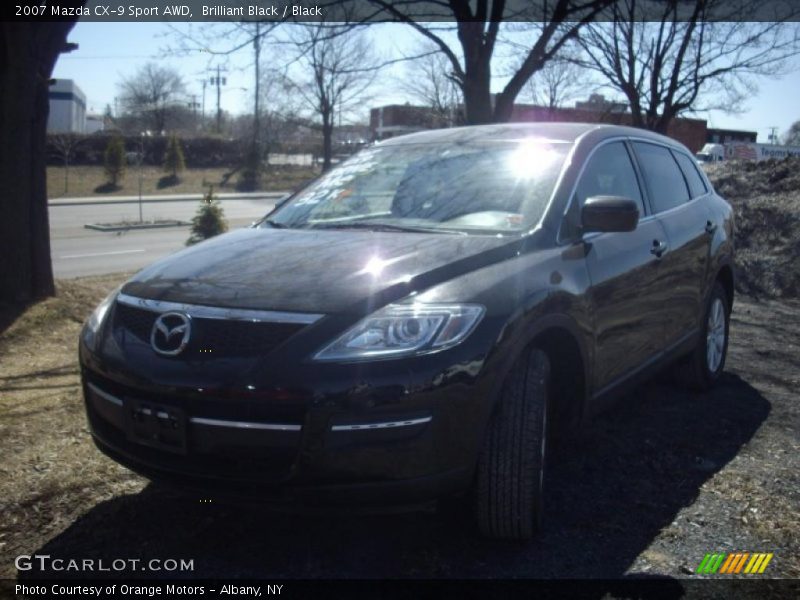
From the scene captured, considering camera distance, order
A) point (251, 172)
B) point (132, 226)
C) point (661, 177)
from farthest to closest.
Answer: point (251, 172) → point (132, 226) → point (661, 177)

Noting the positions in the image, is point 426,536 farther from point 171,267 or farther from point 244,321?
point 171,267

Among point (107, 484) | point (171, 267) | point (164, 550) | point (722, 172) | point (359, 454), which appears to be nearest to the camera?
point (359, 454)

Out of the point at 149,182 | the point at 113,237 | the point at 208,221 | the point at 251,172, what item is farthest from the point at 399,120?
the point at 208,221

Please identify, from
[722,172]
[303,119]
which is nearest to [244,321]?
[722,172]

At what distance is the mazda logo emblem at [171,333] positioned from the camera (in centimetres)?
284

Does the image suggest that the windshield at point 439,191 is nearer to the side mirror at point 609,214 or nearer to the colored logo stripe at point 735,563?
the side mirror at point 609,214

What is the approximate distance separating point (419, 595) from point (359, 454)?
0.57 meters

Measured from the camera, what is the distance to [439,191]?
13.0 feet

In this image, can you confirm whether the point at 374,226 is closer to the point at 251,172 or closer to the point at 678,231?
the point at 678,231

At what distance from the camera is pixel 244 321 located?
279 centimetres

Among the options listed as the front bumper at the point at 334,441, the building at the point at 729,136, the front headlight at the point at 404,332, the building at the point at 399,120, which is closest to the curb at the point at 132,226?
the building at the point at 399,120

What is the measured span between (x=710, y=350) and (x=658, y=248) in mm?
1448

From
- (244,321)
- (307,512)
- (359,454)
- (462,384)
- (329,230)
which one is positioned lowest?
(307,512)

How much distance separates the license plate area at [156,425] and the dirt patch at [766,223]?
8.75 meters
